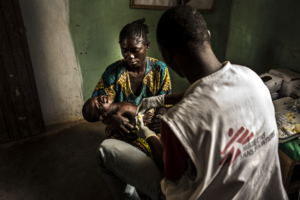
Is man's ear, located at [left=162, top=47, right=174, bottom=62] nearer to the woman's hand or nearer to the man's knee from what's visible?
the man's knee

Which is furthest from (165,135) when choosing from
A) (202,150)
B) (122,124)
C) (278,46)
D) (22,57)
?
(22,57)

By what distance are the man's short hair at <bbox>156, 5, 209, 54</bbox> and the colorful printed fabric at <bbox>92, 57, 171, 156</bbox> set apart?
4.02 feet

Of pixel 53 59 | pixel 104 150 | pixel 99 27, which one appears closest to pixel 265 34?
pixel 99 27

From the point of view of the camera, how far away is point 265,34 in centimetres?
259

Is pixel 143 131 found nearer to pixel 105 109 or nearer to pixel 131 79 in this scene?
pixel 105 109

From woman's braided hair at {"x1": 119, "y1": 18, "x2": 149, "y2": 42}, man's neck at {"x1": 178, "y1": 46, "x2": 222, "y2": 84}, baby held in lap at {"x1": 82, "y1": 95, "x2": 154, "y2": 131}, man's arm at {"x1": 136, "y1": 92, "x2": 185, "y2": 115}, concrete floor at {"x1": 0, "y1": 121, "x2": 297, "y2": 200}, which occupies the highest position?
woman's braided hair at {"x1": 119, "y1": 18, "x2": 149, "y2": 42}

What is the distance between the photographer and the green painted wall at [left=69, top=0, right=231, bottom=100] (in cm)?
280

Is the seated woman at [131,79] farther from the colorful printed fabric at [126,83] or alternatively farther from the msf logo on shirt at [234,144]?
the msf logo on shirt at [234,144]

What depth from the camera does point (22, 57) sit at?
2592 mm

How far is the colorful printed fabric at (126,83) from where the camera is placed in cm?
218

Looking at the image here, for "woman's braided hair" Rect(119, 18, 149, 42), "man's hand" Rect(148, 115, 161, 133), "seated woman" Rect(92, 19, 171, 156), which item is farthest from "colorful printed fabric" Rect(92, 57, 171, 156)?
"man's hand" Rect(148, 115, 161, 133)

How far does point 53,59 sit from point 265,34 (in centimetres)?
278

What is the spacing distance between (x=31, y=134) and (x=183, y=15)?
287 centimetres

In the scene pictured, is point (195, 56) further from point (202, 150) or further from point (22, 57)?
point (22, 57)
